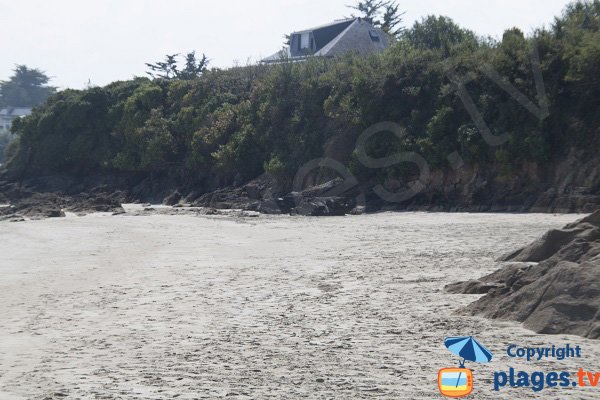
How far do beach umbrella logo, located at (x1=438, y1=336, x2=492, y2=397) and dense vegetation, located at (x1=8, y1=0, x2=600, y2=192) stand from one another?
1687 centimetres

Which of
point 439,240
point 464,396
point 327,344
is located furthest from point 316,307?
point 439,240

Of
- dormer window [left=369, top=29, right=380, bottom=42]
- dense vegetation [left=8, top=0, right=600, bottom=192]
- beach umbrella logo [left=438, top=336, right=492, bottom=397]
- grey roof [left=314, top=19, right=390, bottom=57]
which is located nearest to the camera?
beach umbrella logo [left=438, top=336, right=492, bottom=397]

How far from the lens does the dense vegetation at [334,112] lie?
24.2 meters

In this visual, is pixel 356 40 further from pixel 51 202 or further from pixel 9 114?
pixel 9 114

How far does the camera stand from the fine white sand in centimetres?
686

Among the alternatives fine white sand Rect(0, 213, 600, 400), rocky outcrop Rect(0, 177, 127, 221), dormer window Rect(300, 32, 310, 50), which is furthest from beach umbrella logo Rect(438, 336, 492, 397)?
dormer window Rect(300, 32, 310, 50)

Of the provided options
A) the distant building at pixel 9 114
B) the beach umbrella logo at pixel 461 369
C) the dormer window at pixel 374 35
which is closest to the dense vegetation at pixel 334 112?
the dormer window at pixel 374 35

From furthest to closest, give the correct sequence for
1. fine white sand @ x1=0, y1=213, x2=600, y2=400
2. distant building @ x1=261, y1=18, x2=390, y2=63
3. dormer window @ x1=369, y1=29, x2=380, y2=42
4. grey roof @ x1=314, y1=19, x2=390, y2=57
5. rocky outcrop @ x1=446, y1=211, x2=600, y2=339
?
dormer window @ x1=369, y1=29, x2=380, y2=42, distant building @ x1=261, y1=18, x2=390, y2=63, grey roof @ x1=314, y1=19, x2=390, y2=57, rocky outcrop @ x1=446, y1=211, x2=600, y2=339, fine white sand @ x1=0, y1=213, x2=600, y2=400

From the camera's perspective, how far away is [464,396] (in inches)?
247

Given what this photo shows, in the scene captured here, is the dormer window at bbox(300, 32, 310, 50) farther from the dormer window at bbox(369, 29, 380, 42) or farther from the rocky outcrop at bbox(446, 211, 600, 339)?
the rocky outcrop at bbox(446, 211, 600, 339)

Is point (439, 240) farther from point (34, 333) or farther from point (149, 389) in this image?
point (149, 389)

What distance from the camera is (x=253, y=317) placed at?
9805mm

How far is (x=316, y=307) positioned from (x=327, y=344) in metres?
2.09

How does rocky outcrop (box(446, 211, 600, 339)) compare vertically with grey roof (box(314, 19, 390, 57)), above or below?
below
